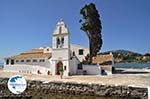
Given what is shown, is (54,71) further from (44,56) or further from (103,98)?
(103,98)

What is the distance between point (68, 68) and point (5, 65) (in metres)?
15.3

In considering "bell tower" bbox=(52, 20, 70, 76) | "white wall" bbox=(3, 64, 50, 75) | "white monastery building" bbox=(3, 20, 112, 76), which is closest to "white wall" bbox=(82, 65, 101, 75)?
"white monastery building" bbox=(3, 20, 112, 76)

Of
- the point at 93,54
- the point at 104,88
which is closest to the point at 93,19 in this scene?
the point at 93,54

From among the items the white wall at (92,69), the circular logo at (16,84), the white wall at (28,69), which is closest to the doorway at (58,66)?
the white wall at (28,69)

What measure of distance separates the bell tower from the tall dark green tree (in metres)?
6.53

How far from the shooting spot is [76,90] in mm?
19000

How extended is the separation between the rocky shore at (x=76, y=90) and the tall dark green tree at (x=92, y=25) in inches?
895

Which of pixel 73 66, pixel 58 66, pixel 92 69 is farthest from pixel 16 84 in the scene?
pixel 92 69

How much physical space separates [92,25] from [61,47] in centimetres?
772

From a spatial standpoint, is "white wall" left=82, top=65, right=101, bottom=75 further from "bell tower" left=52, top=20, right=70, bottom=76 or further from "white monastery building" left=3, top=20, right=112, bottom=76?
"bell tower" left=52, top=20, right=70, bottom=76

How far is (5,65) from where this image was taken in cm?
4747

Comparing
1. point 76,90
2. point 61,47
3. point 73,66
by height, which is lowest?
point 76,90

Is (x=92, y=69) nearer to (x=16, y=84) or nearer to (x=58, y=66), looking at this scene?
(x=58, y=66)

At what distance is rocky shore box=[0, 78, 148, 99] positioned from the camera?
16447 millimetres
